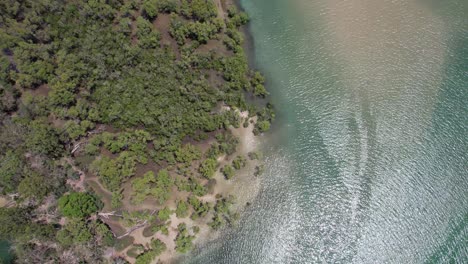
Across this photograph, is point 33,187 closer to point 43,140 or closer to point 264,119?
point 43,140

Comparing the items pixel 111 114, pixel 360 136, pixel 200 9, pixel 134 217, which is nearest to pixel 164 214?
pixel 134 217

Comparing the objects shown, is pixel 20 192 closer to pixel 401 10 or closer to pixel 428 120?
pixel 428 120

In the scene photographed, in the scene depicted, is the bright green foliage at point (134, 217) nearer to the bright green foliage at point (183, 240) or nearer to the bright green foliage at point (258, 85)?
the bright green foliage at point (183, 240)

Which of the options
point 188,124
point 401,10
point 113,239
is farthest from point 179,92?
point 401,10

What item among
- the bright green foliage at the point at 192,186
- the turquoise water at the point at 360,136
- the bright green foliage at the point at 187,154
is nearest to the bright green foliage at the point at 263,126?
the turquoise water at the point at 360,136

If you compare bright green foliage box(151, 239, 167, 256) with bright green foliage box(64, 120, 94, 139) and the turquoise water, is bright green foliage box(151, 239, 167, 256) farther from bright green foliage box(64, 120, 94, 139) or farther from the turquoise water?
bright green foliage box(64, 120, 94, 139)

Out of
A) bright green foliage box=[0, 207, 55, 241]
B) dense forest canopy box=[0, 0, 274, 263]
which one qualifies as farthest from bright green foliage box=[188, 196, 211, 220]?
bright green foliage box=[0, 207, 55, 241]
